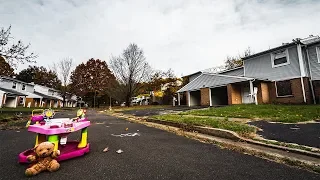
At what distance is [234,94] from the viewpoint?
1986 cm

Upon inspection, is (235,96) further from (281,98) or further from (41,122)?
(41,122)

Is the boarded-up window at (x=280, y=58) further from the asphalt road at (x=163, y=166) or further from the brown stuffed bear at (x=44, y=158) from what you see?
the brown stuffed bear at (x=44, y=158)

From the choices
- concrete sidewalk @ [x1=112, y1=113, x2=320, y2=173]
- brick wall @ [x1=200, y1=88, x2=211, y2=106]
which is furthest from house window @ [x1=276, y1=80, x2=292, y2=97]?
concrete sidewalk @ [x1=112, y1=113, x2=320, y2=173]

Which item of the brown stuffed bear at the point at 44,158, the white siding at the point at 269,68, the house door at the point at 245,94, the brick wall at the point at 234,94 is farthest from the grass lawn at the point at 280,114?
the brown stuffed bear at the point at 44,158

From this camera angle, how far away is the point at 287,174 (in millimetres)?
2635

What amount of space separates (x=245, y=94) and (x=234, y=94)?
1568 mm

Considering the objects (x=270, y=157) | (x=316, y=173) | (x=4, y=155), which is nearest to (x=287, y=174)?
(x=316, y=173)

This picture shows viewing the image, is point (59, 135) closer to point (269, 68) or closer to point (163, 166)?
point (163, 166)

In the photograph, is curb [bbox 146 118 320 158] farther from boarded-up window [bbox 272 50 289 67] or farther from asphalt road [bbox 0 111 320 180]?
boarded-up window [bbox 272 50 289 67]

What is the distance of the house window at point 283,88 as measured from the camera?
56.6ft

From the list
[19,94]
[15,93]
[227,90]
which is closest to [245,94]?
[227,90]

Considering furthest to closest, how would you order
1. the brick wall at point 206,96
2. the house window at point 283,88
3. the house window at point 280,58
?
the brick wall at point 206,96 < the house window at point 280,58 < the house window at point 283,88

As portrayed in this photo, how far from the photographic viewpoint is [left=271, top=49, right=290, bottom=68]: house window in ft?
57.7

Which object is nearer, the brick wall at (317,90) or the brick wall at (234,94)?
the brick wall at (317,90)
